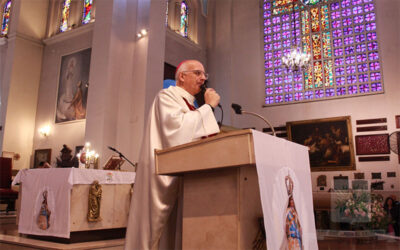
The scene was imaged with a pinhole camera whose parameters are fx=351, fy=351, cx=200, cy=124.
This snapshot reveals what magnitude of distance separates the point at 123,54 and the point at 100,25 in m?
1.18

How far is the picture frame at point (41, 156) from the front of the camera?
1297 centimetres

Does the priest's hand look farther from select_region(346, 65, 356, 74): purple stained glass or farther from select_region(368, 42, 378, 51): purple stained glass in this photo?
select_region(368, 42, 378, 51): purple stained glass

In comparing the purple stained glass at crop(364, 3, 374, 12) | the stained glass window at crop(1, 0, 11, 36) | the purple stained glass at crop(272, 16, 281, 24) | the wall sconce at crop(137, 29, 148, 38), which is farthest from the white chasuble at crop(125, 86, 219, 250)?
the stained glass window at crop(1, 0, 11, 36)

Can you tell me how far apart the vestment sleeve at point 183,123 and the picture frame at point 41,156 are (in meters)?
12.1

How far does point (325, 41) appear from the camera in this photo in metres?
13.6

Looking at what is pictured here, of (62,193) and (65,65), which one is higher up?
(65,65)

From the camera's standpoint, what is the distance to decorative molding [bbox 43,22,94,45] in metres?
13.1

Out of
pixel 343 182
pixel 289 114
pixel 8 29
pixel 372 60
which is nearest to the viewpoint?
pixel 343 182

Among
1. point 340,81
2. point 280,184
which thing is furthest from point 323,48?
point 280,184

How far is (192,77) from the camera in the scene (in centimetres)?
244

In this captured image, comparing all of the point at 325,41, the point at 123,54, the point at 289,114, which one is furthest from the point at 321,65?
the point at 123,54

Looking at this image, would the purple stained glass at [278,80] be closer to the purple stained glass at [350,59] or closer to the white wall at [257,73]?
the white wall at [257,73]

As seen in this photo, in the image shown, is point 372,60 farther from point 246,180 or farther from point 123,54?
point 246,180

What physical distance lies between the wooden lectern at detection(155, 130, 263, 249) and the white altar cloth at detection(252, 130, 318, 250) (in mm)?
83
